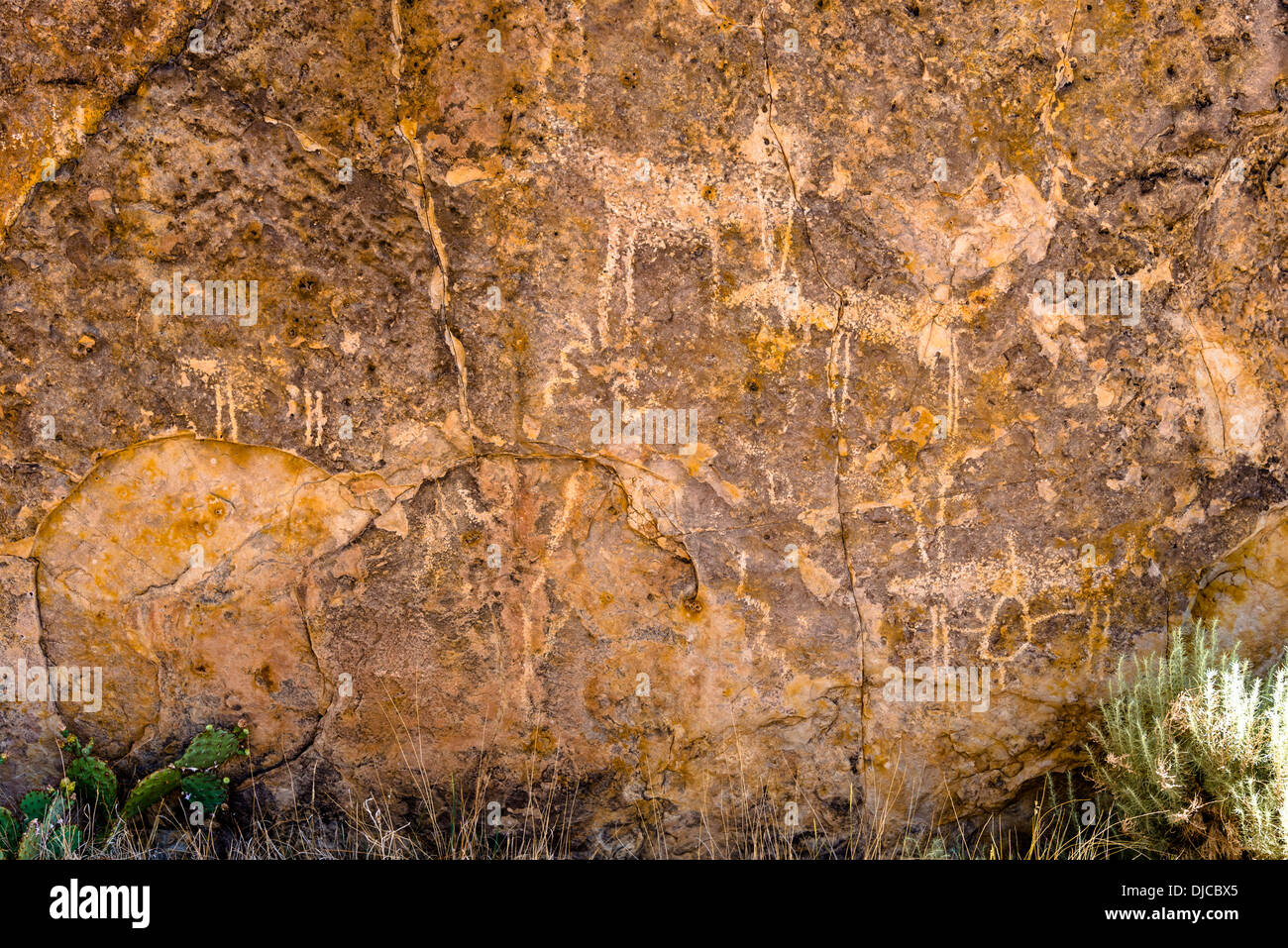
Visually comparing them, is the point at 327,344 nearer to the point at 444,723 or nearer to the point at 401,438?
the point at 401,438

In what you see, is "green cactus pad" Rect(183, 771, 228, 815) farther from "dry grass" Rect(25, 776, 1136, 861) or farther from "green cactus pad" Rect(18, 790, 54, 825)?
"green cactus pad" Rect(18, 790, 54, 825)

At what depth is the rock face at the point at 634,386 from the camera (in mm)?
2814

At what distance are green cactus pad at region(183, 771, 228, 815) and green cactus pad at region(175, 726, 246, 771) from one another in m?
0.03

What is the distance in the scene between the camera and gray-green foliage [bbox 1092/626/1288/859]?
260 cm

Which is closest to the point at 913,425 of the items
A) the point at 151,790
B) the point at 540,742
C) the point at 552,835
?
the point at 540,742

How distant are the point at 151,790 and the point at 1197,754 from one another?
3.17m

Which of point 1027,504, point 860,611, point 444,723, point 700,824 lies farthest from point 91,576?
point 1027,504

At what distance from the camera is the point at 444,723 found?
3016mm

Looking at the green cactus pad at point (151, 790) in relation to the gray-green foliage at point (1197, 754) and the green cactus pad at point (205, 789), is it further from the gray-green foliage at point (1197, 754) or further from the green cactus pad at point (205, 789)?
the gray-green foliage at point (1197, 754)

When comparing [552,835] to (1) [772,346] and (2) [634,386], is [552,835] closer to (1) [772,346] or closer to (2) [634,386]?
(2) [634,386]

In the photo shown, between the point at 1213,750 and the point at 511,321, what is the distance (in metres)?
2.42

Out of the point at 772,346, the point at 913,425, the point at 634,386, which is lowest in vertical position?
the point at 913,425

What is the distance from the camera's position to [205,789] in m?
2.94

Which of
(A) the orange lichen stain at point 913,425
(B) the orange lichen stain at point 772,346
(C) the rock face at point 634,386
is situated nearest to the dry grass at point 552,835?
(C) the rock face at point 634,386
